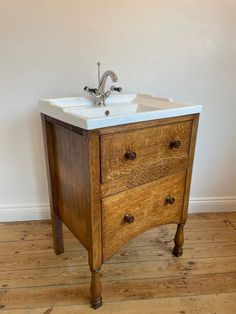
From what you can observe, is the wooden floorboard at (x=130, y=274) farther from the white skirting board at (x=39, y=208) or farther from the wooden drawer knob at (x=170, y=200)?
the wooden drawer knob at (x=170, y=200)

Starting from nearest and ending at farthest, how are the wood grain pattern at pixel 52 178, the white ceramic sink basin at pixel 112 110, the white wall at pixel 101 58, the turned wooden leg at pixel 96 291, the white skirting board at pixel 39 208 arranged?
the white ceramic sink basin at pixel 112 110, the turned wooden leg at pixel 96 291, the wood grain pattern at pixel 52 178, the white wall at pixel 101 58, the white skirting board at pixel 39 208

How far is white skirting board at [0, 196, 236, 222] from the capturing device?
5.88ft

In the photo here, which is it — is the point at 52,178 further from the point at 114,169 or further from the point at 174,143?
the point at 174,143

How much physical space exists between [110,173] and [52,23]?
97 centimetres

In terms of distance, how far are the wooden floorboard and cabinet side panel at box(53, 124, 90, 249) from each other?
31 cm

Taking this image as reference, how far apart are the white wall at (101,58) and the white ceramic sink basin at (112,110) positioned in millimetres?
246

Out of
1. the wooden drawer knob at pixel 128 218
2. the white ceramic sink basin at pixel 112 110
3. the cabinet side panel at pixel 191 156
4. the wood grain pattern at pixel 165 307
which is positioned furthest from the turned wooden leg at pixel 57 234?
the cabinet side panel at pixel 191 156

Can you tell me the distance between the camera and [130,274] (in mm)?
1401

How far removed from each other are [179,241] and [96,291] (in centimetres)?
57

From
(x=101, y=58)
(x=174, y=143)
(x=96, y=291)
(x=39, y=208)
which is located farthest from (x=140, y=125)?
(x=39, y=208)

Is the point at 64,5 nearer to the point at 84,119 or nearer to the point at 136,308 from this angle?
the point at 84,119

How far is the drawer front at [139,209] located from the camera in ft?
3.58

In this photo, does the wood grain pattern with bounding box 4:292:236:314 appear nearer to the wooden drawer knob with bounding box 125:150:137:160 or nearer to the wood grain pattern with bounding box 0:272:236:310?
the wood grain pattern with bounding box 0:272:236:310

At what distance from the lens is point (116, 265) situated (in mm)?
1470
